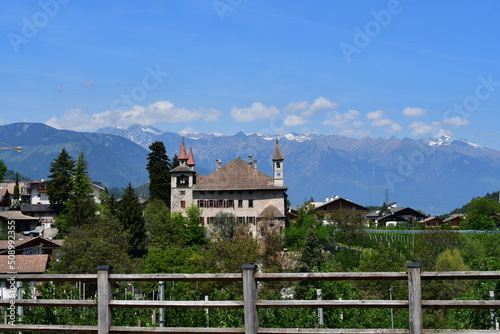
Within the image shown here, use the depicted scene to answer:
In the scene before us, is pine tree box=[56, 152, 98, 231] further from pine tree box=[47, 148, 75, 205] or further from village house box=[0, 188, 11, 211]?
village house box=[0, 188, 11, 211]

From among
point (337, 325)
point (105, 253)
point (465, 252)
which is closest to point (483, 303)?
point (337, 325)

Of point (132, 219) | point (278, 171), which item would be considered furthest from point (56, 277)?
point (278, 171)

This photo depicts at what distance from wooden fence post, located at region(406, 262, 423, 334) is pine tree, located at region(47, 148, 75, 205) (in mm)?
74109

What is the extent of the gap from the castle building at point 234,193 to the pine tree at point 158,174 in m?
2.91

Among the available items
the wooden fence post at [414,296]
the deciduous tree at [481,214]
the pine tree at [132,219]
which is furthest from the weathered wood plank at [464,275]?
the deciduous tree at [481,214]

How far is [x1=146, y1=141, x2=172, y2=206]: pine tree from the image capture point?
8081cm

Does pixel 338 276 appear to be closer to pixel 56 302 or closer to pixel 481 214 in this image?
pixel 56 302

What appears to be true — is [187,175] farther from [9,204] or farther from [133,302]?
[133,302]

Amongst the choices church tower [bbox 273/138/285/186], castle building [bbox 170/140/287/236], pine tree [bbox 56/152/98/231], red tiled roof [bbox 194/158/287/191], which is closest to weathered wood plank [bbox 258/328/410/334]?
pine tree [bbox 56/152/98/231]

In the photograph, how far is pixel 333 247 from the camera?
76625 millimetres

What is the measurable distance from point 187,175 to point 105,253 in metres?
37.7

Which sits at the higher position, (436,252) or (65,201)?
(65,201)

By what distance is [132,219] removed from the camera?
64625 millimetres

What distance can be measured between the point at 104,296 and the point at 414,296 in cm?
416
